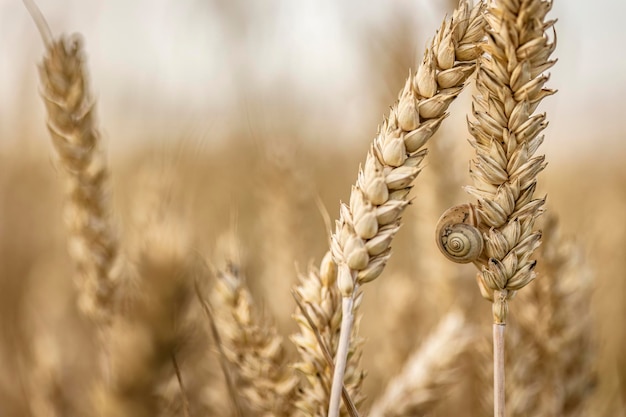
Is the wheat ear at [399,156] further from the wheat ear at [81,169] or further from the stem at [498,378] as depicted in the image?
the wheat ear at [81,169]

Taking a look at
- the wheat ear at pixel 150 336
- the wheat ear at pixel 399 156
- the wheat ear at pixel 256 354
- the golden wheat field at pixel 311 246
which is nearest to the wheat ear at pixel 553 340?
the golden wheat field at pixel 311 246

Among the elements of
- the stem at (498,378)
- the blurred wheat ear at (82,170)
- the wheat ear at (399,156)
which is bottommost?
the stem at (498,378)

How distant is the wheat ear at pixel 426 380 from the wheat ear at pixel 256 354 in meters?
0.28

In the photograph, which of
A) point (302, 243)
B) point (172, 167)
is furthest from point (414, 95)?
point (302, 243)

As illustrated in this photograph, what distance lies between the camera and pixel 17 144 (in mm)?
1726

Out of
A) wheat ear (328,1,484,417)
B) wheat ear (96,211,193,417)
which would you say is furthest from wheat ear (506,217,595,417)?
wheat ear (96,211,193,417)

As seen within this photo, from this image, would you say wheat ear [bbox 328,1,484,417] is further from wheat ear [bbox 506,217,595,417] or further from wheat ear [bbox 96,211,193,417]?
wheat ear [bbox 506,217,595,417]

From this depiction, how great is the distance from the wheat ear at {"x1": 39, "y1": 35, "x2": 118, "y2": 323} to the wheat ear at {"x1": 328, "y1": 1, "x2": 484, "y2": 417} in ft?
1.92

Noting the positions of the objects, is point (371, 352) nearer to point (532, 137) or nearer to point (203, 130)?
point (203, 130)

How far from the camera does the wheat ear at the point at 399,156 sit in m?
0.58

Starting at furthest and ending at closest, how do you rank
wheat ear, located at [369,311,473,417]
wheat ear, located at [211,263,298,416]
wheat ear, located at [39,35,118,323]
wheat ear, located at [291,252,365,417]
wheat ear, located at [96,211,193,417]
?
wheat ear, located at [369,311,473,417] → wheat ear, located at [39,35,118,323] → wheat ear, located at [211,263,298,416] → wheat ear, located at [291,252,365,417] → wheat ear, located at [96,211,193,417]

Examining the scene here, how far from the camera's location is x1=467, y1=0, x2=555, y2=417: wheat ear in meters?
0.57

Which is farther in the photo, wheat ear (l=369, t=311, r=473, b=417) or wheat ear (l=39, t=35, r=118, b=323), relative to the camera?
wheat ear (l=369, t=311, r=473, b=417)

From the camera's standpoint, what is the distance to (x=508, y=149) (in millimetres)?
595
